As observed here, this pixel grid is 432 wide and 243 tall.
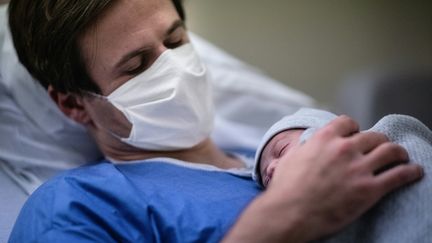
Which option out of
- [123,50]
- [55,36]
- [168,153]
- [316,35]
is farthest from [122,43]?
[316,35]

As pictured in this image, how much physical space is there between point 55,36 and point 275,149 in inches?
21.2

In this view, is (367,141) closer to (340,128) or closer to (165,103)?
(340,128)

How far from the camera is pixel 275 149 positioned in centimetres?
83

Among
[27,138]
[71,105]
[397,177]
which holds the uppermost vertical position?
[397,177]

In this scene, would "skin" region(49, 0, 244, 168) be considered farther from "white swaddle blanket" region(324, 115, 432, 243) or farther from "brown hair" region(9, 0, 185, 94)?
"white swaddle blanket" region(324, 115, 432, 243)

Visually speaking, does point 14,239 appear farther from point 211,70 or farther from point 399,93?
point 399,93

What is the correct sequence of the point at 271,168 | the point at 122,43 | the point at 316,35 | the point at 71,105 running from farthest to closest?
1. the point at 316,35
2. the point at 71,105
3. the point at 122,43
4. the point at 271,168

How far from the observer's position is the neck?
1049mm

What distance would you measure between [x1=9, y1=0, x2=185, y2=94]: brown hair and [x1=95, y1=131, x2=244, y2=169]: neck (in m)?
0.15

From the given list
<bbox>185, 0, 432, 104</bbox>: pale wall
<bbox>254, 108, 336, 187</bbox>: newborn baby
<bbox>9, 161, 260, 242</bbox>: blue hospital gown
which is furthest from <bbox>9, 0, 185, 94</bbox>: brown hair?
<bbox>185, 0, 432, 104</bbox>: pale wall

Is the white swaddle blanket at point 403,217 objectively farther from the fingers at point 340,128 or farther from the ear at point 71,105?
the ear at point 71,105

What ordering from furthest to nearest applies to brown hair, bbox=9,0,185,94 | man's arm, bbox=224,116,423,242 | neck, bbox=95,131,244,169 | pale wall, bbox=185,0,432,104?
pale wall, bbox=185,0,432,104 < neck, bbox=95,131,244,169 < brown hair, bbox=9,0,185,94 < man's arm, bbox=224,116,423,242

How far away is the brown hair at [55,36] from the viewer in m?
0.94

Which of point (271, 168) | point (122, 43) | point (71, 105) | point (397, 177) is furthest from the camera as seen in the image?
point (71, 105)
